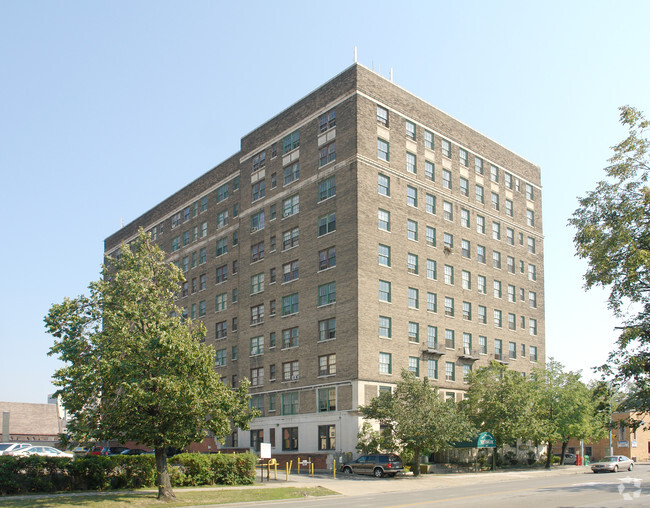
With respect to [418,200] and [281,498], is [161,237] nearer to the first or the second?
[418,200]

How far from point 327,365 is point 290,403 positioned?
636cm

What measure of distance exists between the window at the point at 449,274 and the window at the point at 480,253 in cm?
481

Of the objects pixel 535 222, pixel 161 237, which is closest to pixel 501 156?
pixel 535 222

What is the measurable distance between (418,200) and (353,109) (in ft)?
34.7

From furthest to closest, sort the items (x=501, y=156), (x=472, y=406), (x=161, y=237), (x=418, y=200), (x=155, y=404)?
(x=161, y=237) < (x=501, y=156) < (x=418, y=200) < (x=472, y=406) < (x=155, y=404)

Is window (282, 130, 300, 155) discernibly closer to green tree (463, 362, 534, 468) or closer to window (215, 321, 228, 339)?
window (215, 321, 228, 339)

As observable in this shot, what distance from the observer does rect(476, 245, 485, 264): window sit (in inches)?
2665

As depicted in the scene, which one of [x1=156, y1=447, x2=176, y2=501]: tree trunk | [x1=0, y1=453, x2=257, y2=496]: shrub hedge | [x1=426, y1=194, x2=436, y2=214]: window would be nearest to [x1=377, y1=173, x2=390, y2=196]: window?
[x1=426, y1=194, x2=436, y2=214]: window

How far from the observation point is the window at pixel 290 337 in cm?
6056

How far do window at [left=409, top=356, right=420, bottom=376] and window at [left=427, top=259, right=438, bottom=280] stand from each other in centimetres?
786

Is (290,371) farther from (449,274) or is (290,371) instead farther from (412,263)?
(449,274)

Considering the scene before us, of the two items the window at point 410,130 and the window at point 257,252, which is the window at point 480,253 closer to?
the window at point 410,130

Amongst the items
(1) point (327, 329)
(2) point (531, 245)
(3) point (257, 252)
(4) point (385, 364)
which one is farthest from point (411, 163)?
(2) point (531, 245)

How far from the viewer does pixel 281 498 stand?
33531 mm
